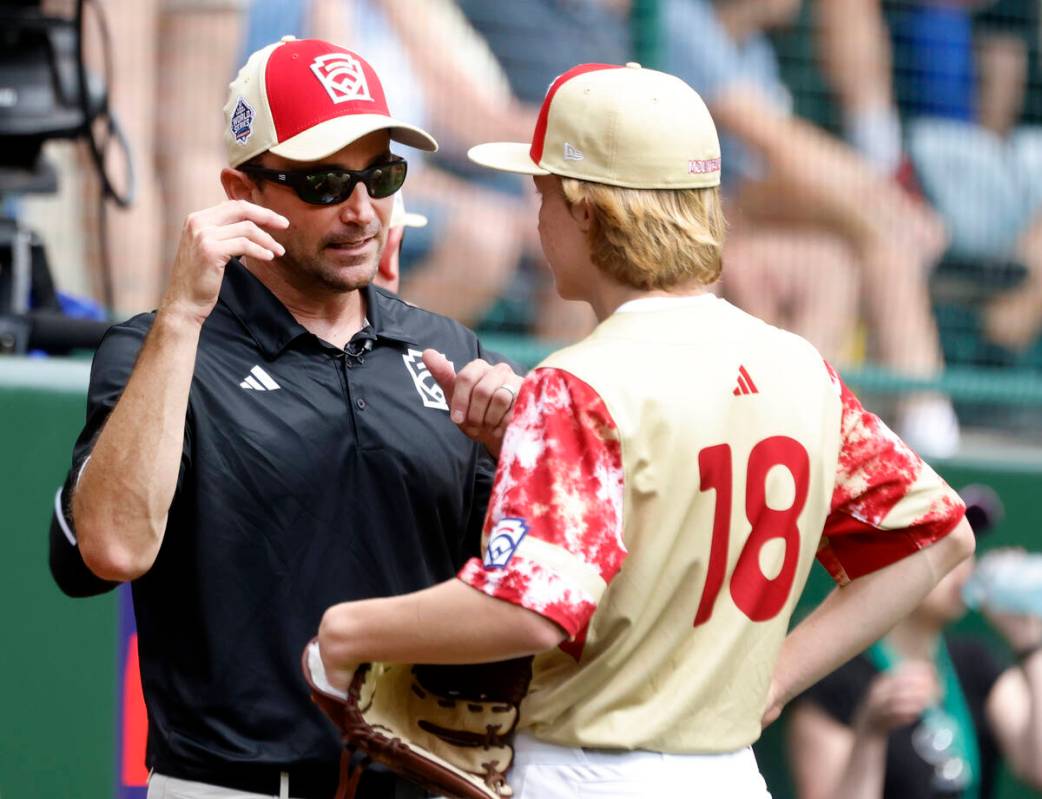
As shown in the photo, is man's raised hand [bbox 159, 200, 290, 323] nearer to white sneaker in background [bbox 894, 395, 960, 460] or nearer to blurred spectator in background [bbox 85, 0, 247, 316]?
blurred spectator in background [bbox 85, 0, 247, 316]

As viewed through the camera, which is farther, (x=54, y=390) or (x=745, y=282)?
(x=745, y=282)

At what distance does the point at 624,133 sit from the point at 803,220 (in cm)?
374

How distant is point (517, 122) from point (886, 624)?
10.3ft

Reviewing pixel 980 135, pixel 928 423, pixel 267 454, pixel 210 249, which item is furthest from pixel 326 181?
pixel 980 135

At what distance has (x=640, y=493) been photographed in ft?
6.69

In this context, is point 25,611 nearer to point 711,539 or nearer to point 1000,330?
point 711,539

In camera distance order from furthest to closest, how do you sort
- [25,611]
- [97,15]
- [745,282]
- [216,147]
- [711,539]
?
[745,282], [216,147], [97,15], [25,611], [711,539]

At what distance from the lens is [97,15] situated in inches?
178

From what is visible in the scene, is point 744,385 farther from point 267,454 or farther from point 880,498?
point 267,454

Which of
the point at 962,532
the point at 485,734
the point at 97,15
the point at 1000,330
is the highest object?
the point at 97,15

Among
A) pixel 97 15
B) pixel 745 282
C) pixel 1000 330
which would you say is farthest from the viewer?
pixel 1000 330

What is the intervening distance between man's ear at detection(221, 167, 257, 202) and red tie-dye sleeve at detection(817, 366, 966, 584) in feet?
3.41

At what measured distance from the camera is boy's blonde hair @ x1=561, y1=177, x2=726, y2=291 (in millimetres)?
2162

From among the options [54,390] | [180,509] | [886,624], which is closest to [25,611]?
[54,390]
